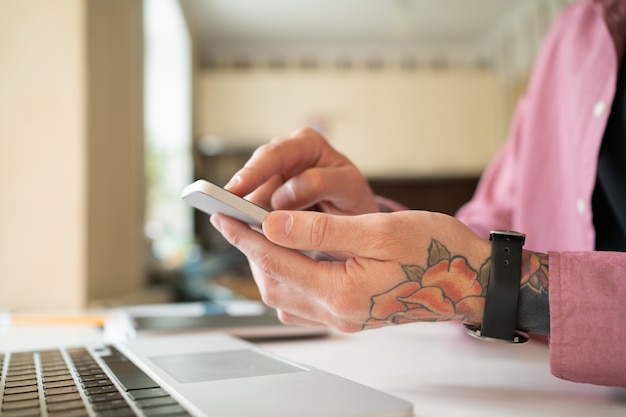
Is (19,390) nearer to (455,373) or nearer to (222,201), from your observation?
(222,201)

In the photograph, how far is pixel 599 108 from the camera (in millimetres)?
848

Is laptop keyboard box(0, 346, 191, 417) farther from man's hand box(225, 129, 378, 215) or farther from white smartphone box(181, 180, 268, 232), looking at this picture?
Answer: man's hand box(225, 129, 378, 215)

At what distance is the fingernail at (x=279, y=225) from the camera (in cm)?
50

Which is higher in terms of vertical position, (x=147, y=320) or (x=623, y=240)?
(x=623, y=240)

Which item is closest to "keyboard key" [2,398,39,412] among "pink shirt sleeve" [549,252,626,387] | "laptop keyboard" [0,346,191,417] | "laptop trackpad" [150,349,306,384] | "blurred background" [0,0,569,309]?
"laptop keyboard" [0,346,191,417]

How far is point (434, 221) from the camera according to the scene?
0.52 metres

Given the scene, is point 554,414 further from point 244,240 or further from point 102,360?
point 102,360

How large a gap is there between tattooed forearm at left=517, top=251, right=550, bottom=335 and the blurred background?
3.45ft

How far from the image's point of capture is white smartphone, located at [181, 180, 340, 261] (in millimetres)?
508

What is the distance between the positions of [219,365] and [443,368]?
25 centimetres

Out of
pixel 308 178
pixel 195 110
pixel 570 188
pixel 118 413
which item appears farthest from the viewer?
pixel 195 110

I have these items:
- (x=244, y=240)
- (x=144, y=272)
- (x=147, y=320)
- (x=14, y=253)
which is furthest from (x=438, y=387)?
(x=144, y=272)

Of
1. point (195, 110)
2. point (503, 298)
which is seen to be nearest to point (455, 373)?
point (503, 298)

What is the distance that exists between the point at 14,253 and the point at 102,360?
0.83 meters
